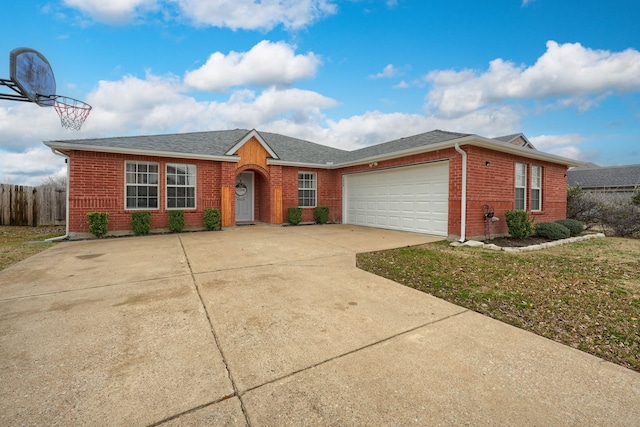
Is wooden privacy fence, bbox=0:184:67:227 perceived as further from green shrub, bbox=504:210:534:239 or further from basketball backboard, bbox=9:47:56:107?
green shrub, bbox=504:210:534:239

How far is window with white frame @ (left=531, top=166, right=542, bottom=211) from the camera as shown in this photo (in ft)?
36.0

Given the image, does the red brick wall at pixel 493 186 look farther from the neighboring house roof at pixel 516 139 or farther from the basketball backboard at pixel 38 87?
the basketball backboard at pixel 38 87

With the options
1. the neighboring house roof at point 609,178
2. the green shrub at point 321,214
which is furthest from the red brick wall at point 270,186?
the neighboring house roof at point 609,178

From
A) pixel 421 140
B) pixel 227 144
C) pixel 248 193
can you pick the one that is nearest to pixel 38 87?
pixel 227 144

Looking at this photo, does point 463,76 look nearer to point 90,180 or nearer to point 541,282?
point 541,282

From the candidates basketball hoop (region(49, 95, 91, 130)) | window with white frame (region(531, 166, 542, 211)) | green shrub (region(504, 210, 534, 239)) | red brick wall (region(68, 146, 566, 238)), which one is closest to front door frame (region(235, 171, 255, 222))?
red brick wall (region(68, 146, 566, 238))

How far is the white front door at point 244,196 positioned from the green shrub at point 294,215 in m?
2.57

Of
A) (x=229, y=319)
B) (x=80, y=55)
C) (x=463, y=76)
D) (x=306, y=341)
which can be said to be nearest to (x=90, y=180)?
(x=80, y=55)

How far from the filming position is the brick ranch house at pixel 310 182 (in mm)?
8977

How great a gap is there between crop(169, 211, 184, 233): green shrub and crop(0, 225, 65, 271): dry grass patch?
10.8ft

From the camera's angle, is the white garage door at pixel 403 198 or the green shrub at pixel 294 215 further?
the green shrub at pixel 294 215

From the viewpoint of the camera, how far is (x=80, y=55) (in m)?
9.75

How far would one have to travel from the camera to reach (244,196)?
14.4m

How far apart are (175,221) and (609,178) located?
107 feet
